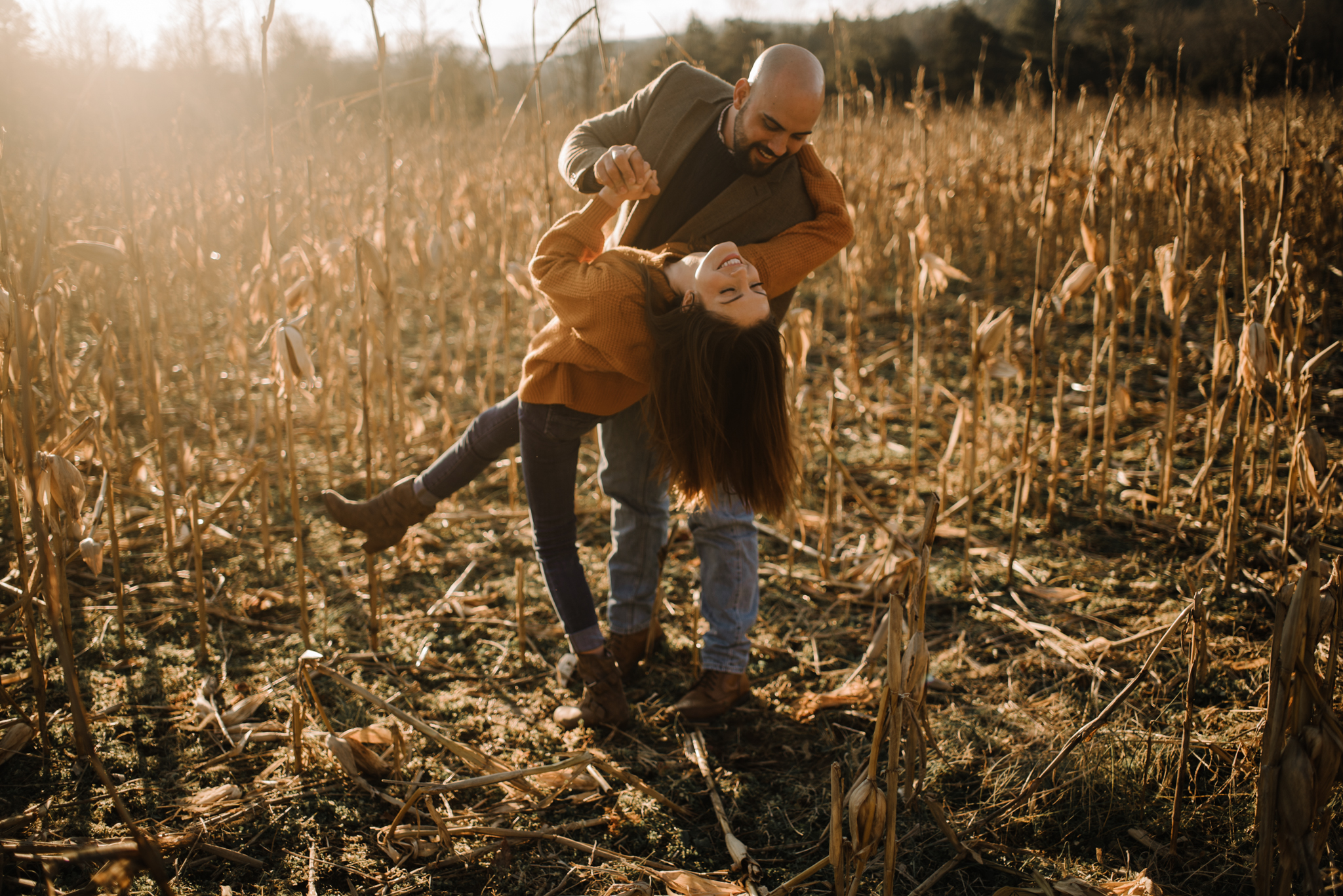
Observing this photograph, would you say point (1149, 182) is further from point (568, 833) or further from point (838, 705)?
point (568, 833)

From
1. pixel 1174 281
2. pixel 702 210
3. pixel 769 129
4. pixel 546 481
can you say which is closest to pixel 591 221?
pixel 702 210

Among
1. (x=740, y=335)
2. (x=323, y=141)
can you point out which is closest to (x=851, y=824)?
(x=740, y=335)

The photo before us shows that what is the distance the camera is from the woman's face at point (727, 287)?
135cm

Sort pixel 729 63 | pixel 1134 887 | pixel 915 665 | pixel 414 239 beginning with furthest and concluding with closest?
pixel 729 63, pixel 414 239, pixel 1134 887, pixel 915 665

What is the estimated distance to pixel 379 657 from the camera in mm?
1896

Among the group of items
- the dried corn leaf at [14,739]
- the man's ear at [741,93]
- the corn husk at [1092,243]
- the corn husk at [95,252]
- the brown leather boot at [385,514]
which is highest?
the man's ear at [741,93]

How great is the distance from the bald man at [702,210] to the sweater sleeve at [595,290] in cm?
10

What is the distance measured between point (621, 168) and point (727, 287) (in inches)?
10.8

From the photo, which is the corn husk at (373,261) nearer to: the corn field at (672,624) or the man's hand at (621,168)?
the corn field at (672,624)

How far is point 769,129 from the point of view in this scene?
1.40 meters

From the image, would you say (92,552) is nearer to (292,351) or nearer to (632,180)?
(292,351)

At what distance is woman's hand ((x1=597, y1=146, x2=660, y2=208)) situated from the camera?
1.36 m

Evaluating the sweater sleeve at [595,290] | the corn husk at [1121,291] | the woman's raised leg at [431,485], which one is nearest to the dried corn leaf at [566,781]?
the woman's raised leg at [431,485]

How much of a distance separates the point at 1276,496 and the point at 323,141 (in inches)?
221
